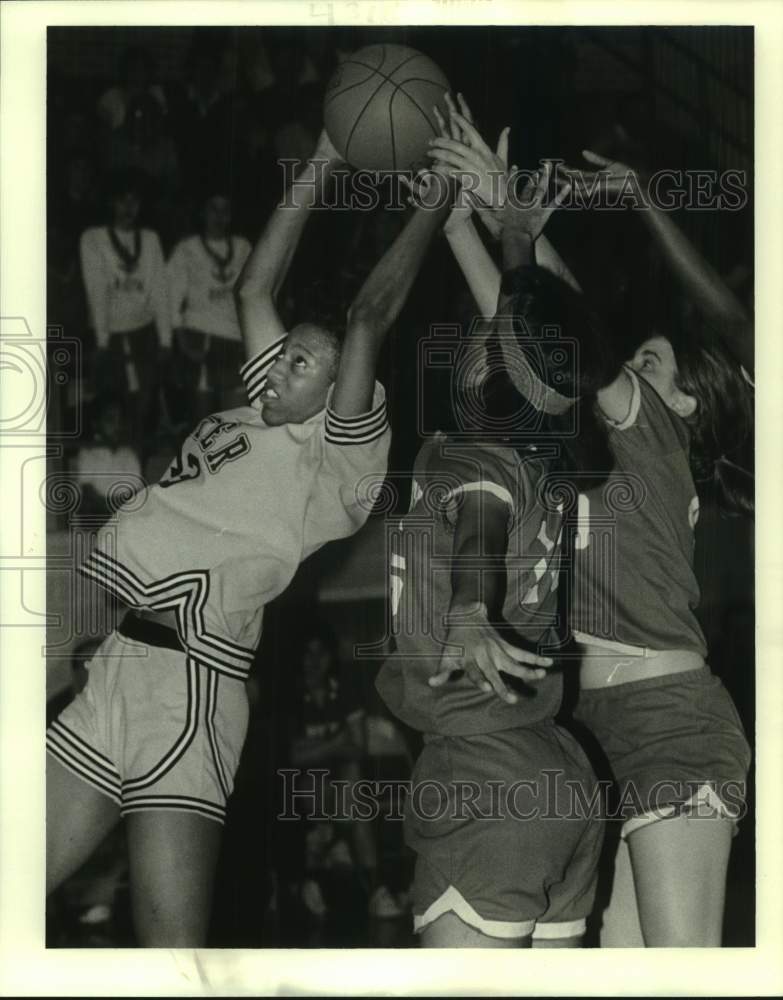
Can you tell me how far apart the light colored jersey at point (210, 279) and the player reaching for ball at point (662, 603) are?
529mm

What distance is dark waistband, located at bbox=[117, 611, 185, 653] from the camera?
2.80 metres

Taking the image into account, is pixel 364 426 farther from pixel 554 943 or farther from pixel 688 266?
pixel 554 943

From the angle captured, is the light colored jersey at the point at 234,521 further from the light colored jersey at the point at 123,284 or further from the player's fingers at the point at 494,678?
the player's fingers at the point at 494,678

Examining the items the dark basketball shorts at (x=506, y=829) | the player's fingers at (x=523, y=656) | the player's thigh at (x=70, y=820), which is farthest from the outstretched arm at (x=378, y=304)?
the player's thigh at (x=70, y=820)

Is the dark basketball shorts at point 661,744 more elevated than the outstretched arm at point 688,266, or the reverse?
the outstretched arm at point 688,266

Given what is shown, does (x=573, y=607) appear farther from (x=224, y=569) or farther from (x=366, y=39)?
(x=366, y=39)

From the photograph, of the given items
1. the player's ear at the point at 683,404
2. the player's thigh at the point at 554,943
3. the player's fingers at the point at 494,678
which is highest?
the player's ear at the point at 683,404

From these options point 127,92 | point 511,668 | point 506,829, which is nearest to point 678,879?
point 506,829

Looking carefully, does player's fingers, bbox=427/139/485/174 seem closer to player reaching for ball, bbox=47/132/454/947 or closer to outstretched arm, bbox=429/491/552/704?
player reaching for ball, bbox=47/132/454/947

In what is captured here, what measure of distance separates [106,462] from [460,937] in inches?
53.3

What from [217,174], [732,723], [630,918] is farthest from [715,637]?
[217,174]

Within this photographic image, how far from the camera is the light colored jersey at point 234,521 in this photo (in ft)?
9.20

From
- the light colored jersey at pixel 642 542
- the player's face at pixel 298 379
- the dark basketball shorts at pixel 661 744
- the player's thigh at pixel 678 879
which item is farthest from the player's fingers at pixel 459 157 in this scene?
the player's thigh at pixel 678 879

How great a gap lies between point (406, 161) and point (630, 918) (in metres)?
1.81
